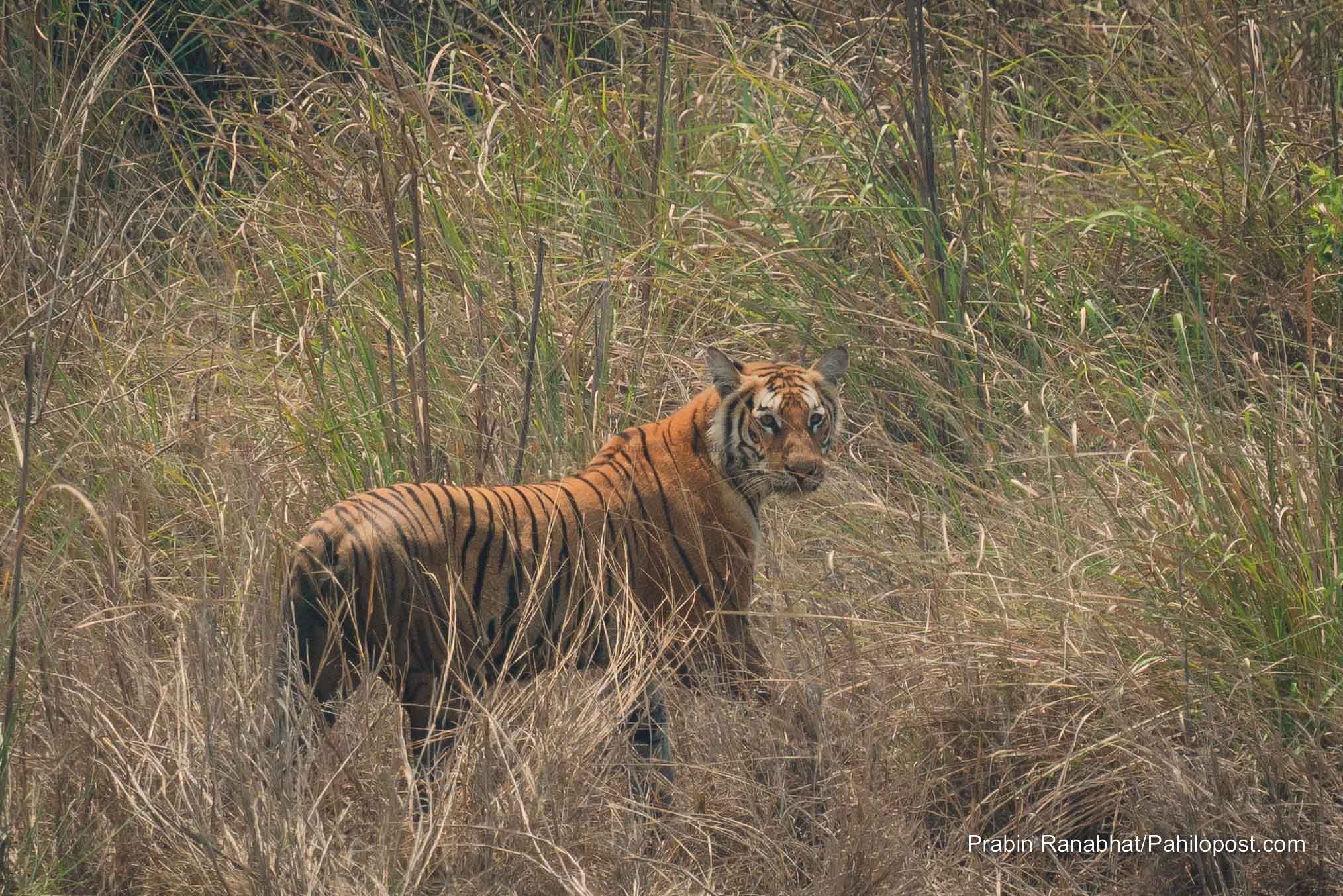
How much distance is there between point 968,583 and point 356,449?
70.1 inches

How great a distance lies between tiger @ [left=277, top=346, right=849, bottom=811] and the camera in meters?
3.20

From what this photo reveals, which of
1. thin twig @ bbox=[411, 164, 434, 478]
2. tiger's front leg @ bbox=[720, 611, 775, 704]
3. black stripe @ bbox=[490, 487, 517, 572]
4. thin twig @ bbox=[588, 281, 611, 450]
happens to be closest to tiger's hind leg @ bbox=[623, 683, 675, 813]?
tiger's front leg @ bbox=[720, 611, 775, 704]

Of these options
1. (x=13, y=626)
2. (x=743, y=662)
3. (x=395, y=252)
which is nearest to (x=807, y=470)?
(x=743, y=662)

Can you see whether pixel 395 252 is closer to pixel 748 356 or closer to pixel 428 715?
pixel 428 715

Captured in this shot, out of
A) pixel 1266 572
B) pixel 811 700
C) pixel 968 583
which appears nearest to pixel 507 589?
pixel 811 700

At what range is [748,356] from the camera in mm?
5176

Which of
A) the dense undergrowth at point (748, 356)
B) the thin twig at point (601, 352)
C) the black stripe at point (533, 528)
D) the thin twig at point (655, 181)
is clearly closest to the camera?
the dense undergrowth at point (748, 356)

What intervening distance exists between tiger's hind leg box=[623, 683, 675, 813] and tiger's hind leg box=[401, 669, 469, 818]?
37 centimetres

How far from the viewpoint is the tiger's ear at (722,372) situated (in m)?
3.92

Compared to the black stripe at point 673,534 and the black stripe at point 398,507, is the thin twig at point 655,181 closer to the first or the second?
the black stripe at point 673,534

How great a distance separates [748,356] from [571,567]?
173 cm

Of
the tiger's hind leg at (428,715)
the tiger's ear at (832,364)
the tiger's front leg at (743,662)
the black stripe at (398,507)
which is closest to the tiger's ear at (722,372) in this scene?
the tiger's ear at (832,364)

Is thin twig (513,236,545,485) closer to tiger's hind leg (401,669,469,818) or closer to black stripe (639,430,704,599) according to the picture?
black stripe (639,430,704,599)

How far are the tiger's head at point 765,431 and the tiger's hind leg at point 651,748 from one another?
0.62 meters
